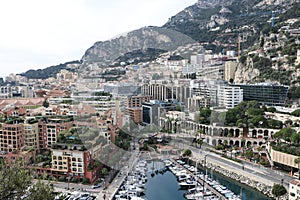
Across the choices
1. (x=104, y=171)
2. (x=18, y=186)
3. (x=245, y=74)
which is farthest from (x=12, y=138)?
(x=245, y=74)

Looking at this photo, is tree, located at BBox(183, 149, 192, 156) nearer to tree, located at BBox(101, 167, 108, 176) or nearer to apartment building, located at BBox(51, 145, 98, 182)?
tree, located at BBox(101, 167, 108, 176)

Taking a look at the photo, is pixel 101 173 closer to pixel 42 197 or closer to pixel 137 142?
pixel 137 142

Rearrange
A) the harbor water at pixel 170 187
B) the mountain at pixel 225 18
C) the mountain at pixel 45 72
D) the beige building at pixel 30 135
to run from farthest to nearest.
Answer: the mountain at pixel 45 72
the mountain at pixel 225 18
the beige building at pixel 30 135
the harbor water at pixel 170 187

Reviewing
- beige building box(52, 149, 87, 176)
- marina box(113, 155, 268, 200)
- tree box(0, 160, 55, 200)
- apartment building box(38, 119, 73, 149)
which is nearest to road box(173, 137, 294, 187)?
marina box(113, 155, 268, 200)

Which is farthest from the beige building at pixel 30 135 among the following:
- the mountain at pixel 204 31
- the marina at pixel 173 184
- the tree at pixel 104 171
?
the mountain at pixel 204 31

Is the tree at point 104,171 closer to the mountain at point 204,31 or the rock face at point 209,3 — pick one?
the mountain at point 204,31

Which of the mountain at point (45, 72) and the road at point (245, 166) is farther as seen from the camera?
the mountain at point (45, 72)

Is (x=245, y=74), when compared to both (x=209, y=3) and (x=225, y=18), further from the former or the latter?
(x=209, y=3)
